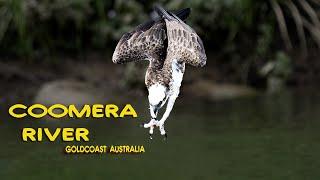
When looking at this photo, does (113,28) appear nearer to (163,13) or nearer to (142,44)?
(163,13)

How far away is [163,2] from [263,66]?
2115 mm

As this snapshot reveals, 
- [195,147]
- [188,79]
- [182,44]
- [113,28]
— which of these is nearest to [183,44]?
[182,44]

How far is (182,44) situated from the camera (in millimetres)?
5301

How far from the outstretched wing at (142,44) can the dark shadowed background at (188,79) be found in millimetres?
2023

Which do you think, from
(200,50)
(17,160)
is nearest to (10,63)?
(17,160)

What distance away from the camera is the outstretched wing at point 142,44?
5402 mm

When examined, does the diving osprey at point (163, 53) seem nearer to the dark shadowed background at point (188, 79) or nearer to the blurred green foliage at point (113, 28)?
the dark shadowed background at point (188, 79)

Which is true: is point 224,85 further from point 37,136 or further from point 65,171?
point 65,171

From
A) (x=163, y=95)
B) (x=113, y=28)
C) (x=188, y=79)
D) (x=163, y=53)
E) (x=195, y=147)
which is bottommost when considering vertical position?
(x=195, y=147)

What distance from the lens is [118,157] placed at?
762 centimetres

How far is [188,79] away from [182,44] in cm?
713

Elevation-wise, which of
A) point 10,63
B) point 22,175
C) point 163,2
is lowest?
point 22,175

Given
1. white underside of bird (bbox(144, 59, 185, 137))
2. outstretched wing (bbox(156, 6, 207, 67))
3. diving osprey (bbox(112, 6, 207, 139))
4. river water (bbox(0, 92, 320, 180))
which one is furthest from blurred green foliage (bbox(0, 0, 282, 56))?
white underside of bird (bbox(144, 59, 185, 137))

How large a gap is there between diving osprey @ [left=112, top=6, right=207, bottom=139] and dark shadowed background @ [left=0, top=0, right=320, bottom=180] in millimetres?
2097
